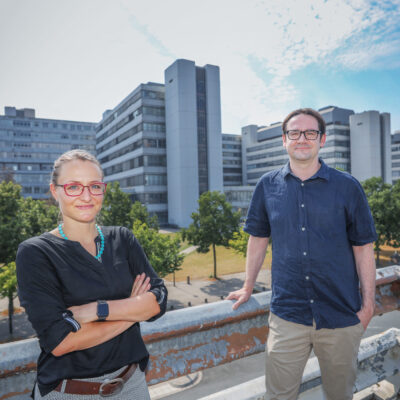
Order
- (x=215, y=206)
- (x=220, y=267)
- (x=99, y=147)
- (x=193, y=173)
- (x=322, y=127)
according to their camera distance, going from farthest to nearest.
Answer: (x=99, y=147) → (x=193, y=173) → (x=220, y=267) → (x=215, y=206) → (x=322, y=127)

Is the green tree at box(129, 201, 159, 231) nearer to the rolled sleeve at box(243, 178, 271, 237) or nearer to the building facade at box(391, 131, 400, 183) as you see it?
the rolled sleeve at box(243, 178, 271, 237)

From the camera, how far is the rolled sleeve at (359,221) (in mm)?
2344

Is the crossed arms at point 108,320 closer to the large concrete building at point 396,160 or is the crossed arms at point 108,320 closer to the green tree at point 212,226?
the green tree at point 212,226

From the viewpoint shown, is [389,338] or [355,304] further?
[389,338]

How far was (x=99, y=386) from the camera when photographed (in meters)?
1.72

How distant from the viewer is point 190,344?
1.98m

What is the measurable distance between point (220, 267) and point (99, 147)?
59772mm

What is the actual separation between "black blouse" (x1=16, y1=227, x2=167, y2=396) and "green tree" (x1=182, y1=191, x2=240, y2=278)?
23854 mm

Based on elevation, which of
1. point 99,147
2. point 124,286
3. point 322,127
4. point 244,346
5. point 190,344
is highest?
point 99,147

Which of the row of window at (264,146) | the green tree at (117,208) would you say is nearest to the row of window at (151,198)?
the green tree at (117,208)

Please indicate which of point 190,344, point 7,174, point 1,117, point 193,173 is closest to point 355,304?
point 190,344

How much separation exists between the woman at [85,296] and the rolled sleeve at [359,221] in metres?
1.51

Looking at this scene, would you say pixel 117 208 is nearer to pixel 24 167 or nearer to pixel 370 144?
pixel 370 144

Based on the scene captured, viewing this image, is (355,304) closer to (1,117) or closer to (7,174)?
(7,174)
